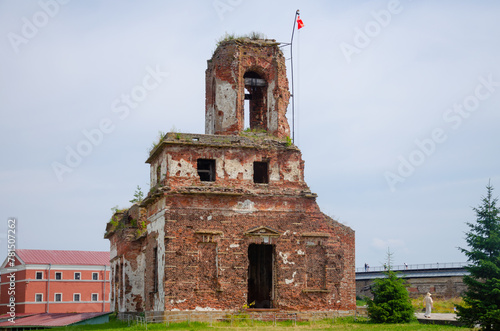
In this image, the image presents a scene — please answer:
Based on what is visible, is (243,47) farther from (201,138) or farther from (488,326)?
(488,326)

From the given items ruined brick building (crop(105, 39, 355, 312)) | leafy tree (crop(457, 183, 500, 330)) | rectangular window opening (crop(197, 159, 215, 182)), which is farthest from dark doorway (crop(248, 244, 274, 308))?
leafy tree (crop(457, 183, 500, 330))

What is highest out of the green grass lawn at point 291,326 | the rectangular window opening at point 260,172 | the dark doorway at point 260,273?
the rectangular window opening at point 260,172

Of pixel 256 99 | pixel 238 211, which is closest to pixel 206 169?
pixel 238 211

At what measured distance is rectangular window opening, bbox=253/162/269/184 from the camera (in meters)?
27.3

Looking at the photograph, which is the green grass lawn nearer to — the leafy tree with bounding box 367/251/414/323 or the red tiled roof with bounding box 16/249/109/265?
the leafy tree with bounding box 367/251/414/323

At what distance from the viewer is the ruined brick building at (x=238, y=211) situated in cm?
2495

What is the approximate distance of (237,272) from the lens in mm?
25203

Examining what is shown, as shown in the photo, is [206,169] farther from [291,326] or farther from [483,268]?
[483,268]

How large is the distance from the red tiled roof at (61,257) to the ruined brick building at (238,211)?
40.0 metres

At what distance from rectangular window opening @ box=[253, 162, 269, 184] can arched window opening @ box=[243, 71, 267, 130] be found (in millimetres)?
1872

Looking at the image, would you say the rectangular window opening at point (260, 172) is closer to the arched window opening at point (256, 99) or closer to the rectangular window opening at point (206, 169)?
the arched window opening at point (256, 99)

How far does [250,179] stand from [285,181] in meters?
1.61

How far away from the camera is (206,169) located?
27297 mm

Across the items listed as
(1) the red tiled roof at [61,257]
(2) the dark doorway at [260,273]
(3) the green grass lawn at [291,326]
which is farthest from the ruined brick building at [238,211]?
(1) the red tiled roof at [61,257]
